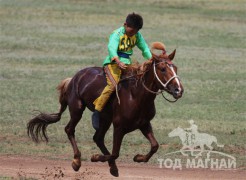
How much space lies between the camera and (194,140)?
59.2ft

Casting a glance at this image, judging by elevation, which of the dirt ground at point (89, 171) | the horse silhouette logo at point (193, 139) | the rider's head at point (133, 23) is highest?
the rider's head at point (133, 23)

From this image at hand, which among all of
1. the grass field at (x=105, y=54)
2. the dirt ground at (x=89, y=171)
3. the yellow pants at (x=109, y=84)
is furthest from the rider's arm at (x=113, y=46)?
the grass field at (x=105, y=54)

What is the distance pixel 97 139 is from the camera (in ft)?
47.5

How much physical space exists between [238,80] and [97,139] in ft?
45.8

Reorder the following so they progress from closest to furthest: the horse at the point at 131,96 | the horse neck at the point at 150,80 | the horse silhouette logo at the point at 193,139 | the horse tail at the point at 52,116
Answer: the horse at the point at 131,96
the horse neck at the point at 150,80
the horse tail at the point at 52,116
the horse silhouette logo at the point at 193,139

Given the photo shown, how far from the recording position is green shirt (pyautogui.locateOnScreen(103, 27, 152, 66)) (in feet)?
43.6

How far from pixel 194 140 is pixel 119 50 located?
5025 mm

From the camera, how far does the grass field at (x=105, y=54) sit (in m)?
18.7

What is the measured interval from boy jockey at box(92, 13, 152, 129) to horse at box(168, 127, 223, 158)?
3.98 meters

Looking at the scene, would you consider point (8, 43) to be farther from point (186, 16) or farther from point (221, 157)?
point (221, 157)

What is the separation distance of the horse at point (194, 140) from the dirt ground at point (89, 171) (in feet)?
4.79

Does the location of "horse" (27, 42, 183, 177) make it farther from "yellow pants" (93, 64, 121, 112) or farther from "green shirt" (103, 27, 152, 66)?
"green shirt" (103, 27, 152, 66)

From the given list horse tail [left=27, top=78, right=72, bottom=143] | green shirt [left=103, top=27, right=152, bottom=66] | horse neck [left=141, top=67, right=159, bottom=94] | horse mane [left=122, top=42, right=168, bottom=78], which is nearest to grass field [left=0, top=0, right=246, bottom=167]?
horse tail [left=27, top=78, right=72, bottom=143]

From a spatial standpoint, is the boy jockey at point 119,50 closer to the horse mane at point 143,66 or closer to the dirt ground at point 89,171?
the horse mane at point 143,66
